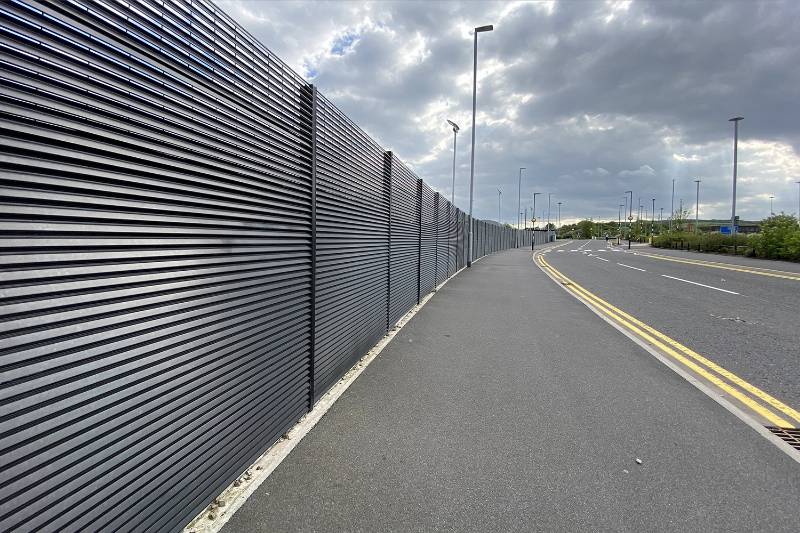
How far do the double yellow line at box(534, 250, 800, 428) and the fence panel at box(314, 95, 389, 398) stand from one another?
4003mm

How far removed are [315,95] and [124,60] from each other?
1976mm

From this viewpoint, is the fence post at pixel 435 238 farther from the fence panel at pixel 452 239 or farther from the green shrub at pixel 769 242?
the green shrub at pixel 769 242

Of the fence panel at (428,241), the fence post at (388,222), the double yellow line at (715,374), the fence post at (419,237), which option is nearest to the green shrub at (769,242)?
the double yellow line at (715,374)

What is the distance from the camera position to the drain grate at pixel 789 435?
3231 millimetres

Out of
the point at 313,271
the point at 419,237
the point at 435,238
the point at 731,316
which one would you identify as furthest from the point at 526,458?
the point at 435,238

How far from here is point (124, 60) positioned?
5.74 ft

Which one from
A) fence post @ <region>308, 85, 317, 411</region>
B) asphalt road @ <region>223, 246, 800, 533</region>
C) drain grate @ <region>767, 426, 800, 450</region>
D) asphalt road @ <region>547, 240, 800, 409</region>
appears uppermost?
fence post @ <region>308, 85, 317, 411</region>

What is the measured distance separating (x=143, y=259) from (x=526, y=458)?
2725 millimetres

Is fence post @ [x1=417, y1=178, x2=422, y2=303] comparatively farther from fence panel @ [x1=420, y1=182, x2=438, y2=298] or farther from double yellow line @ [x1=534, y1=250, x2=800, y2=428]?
double yellow line @ [x1=534, y1=250, x2=800, y2=428]

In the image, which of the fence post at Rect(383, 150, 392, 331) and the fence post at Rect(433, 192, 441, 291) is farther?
the fence post at Rect(433, 192, 441, 291)

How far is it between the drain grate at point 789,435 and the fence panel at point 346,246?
12.7 ft

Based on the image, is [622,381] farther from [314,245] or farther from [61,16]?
[61,16]

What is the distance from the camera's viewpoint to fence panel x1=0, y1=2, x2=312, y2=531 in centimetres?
139

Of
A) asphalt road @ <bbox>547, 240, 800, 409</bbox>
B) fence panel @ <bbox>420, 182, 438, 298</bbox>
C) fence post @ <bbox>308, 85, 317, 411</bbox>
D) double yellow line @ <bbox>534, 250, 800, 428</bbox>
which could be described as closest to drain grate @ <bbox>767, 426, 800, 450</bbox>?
double yellow line @ <bbox>534, 250, 800, 428</bbox>
